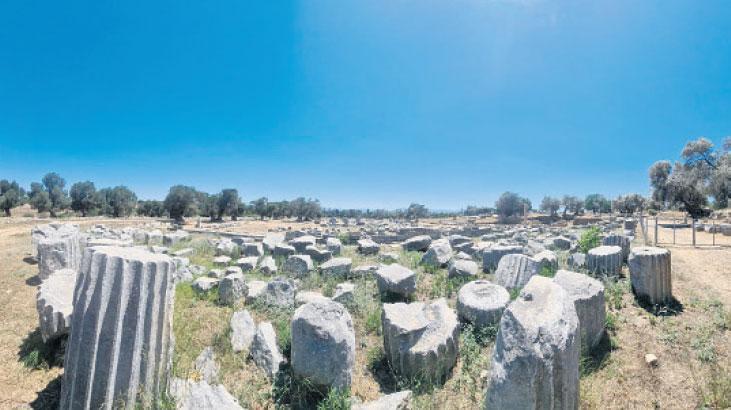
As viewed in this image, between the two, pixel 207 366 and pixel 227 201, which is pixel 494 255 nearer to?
pixel 207 366

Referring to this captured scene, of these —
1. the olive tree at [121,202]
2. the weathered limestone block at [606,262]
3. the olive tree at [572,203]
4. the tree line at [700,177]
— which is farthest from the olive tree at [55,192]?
the olive tree at [572,203]

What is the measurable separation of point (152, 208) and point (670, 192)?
80.1 metres

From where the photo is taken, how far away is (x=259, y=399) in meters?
4.01

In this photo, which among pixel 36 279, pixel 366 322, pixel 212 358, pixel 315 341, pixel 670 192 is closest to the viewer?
pixel 315 341

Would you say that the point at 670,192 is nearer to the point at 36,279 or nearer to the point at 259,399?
the point at 259,399

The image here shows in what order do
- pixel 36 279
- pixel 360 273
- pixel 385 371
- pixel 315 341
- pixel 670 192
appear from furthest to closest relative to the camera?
pixel 670 192, pixel 360 273, pixel 36 279, pixel 385 371, pixel 315 341

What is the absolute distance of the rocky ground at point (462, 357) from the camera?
3.98m

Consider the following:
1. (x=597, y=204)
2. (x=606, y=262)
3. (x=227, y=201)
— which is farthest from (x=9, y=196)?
(x=597, y=204)

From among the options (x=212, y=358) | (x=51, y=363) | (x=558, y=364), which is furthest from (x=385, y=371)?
(x=51, y=363)

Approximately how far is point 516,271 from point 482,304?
6.12ft

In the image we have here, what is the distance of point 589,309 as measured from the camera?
5.04 meters

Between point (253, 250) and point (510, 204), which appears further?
point (510, 204)

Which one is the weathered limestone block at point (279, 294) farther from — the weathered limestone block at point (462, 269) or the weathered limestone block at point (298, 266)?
the weathered limestone block at point (462, 269)

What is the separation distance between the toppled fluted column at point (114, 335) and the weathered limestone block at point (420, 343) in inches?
113
